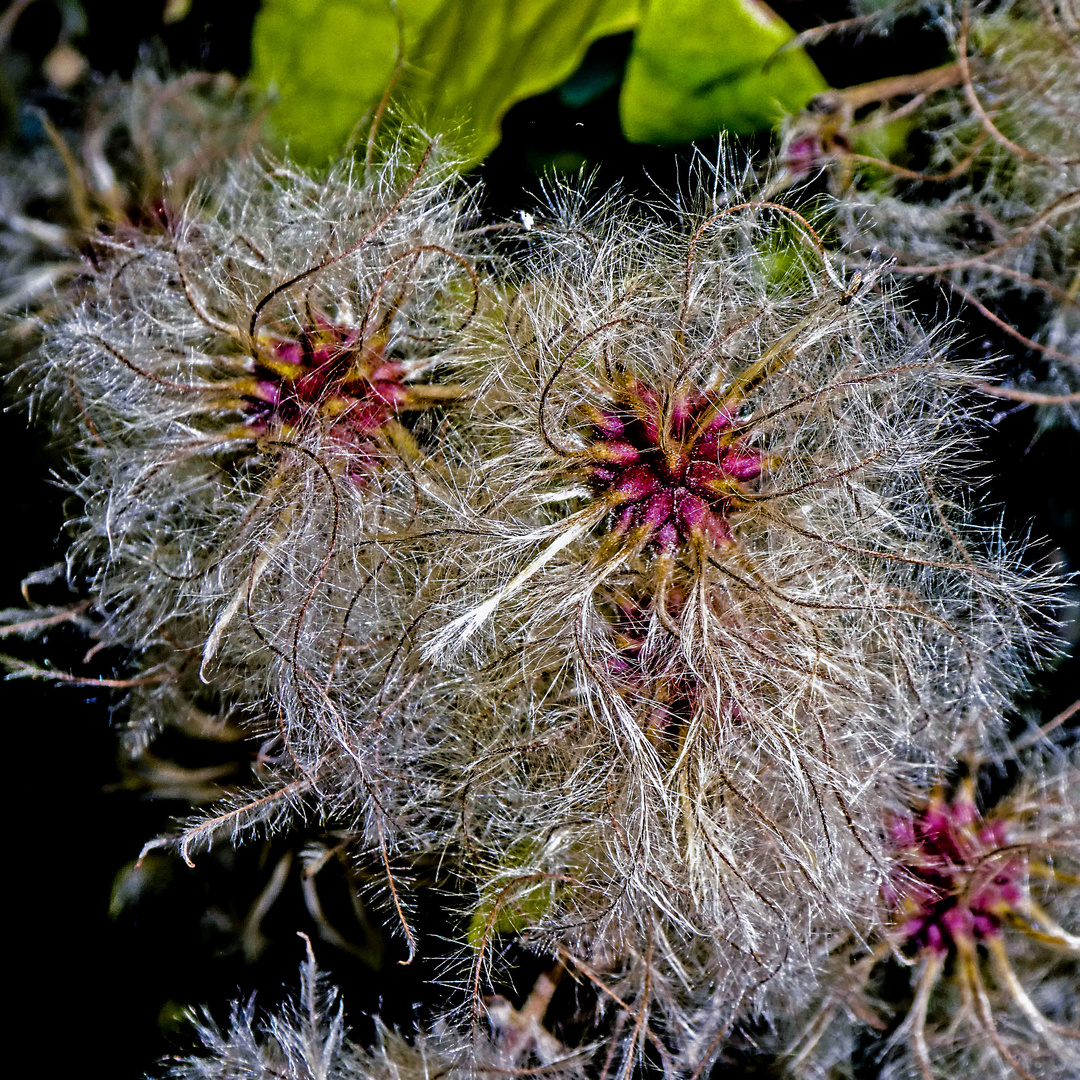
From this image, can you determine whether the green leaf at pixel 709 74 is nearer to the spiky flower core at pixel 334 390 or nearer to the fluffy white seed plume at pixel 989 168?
the fluffy white seed plume at pixel 989 168

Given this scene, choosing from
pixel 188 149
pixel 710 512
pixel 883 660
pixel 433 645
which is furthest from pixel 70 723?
pixel 883 660

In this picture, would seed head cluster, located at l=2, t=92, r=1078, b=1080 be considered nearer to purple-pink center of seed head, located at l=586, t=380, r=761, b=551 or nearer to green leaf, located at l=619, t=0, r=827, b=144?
purple-pink center of seed head, located at l=586, t=380, r=761, b=551

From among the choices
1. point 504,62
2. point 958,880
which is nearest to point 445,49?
point 504,62

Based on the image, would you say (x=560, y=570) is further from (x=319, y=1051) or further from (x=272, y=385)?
(x=319, y=1051)

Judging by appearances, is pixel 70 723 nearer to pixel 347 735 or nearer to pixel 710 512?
pixel 347 735

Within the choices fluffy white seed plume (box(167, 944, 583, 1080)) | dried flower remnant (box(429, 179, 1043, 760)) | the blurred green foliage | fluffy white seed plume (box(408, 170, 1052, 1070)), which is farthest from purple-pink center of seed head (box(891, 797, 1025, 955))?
the blurred green foliage

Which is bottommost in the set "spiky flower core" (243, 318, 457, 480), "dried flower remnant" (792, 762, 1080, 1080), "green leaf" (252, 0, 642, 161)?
"dried flower remnant" (792, 762, 1080, 1080)
